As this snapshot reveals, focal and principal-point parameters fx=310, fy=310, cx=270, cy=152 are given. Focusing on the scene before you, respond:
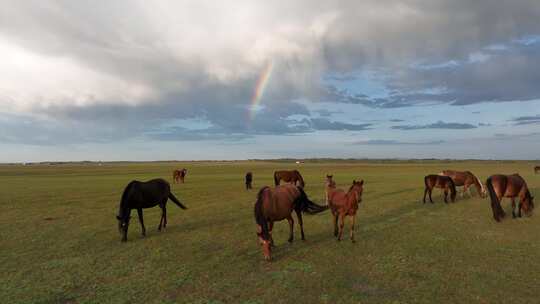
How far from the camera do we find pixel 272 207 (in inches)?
378

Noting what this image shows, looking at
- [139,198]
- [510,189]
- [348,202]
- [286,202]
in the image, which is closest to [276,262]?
[286,202]

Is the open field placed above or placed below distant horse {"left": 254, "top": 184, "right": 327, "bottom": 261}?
below

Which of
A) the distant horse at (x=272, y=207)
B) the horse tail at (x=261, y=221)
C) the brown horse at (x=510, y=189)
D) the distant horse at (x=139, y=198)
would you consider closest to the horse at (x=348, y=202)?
the distant horse at (x=272, y=207)

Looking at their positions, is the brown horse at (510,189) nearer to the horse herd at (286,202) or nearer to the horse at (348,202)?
the horse herd at (286,202)

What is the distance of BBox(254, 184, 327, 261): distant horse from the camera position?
28.6ft

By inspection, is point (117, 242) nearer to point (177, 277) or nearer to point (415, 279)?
point (177, 277)

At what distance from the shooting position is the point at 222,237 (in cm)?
1152

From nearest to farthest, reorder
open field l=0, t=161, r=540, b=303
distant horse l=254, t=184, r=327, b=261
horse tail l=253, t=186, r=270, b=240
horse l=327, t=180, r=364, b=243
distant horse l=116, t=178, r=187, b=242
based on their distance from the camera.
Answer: open field l=0, t=161, r=540, b=303 < horse tail l=253, t=186, r=270, b=240 < distant horse l=254, t=184, r=327, b=261 < horse l=327, t=180, r=364, b=243 < distant horse l=116, t=178, r=187, b=242

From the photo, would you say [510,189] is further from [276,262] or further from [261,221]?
[261,221]

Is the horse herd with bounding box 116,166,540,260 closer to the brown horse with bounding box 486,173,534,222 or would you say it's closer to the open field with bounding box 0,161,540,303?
the brown horse with bounding box 486,173,534,222

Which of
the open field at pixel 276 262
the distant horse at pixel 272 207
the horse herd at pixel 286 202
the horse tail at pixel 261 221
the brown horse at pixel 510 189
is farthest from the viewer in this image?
the brown horse at pixel 510 189

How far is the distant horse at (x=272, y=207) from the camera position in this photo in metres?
8.72

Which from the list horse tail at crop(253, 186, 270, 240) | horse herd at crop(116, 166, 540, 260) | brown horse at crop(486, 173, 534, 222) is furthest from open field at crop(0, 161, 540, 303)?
horse tail at crop(253, 186, 270, 240)

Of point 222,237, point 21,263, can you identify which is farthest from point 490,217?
point 21,263
